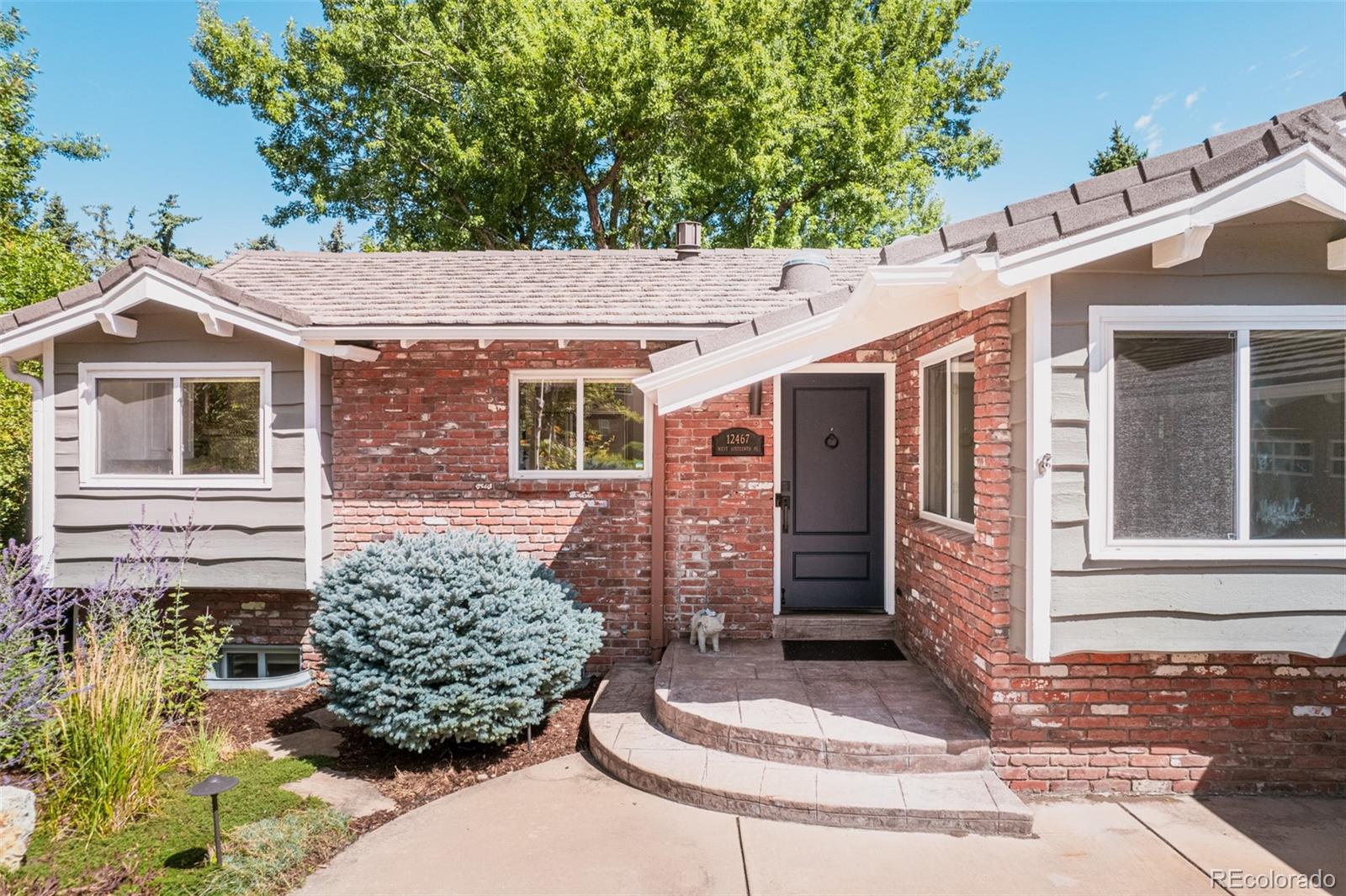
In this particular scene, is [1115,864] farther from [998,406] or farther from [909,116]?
[909,116]

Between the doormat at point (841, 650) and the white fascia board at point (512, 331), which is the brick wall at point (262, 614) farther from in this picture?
the doormat at point (841, 650)

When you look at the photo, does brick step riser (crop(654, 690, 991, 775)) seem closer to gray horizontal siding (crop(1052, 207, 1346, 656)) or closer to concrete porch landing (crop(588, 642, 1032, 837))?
concrete porch landing (crop(588, 642, 1032, 837))

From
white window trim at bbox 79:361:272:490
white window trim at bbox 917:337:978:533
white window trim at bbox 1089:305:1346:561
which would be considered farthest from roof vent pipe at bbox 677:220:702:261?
white window trim at bbox 1089:305:1346:561

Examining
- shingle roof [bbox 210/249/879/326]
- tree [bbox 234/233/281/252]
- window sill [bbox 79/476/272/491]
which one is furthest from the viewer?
tree [bbox 234/233/281/252]

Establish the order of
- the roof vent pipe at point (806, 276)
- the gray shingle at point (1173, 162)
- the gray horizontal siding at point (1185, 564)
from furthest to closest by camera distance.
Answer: the roof vent pipe at point (806, 276)
the gray horizontal siding at point (1185, 564)
the gray shingle at point (1173, 162)

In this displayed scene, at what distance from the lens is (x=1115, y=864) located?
11.1 ft

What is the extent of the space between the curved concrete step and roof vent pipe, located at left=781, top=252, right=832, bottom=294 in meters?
3.60

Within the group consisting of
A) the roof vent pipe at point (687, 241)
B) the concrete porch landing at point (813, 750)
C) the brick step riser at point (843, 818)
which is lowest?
the brick step riser at point (843, 818)

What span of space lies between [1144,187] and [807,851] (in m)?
3.76

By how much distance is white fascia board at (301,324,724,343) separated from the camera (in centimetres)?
575

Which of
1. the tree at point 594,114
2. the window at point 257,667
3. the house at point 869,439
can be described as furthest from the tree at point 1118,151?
the window at point 257,667

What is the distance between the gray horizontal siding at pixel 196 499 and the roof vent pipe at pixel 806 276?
4560 millimetres

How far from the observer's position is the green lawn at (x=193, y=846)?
3297 mm

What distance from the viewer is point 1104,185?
3703mm
